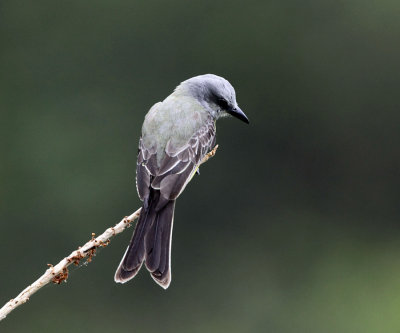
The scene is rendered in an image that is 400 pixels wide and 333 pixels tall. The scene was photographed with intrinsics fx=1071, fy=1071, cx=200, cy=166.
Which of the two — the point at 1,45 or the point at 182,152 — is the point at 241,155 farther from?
the point at 182,152

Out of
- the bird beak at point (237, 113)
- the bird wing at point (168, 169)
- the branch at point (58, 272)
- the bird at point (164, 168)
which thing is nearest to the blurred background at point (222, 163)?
the bird beak at point (237, 113)

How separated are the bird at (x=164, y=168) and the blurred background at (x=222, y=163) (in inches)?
436

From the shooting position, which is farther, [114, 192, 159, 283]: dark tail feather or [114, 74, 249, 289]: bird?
[114, 74, 249, 289]: bird

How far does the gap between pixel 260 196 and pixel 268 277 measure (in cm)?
229

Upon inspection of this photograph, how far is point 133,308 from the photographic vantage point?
60.1 ft

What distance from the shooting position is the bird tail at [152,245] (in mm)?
4977

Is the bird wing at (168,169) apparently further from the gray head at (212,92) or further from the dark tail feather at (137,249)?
the gray head at (212,92)

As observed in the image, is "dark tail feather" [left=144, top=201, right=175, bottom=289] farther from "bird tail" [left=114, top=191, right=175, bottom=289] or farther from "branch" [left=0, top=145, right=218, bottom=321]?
"branch" [left=0, top=145, right=218, bottom=321]

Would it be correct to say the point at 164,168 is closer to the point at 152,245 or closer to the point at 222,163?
the point at 152,245

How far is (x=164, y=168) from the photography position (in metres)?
5.64

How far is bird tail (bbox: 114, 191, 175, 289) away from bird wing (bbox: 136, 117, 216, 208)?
5 centimetres

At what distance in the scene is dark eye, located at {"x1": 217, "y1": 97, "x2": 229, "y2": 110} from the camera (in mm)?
6480

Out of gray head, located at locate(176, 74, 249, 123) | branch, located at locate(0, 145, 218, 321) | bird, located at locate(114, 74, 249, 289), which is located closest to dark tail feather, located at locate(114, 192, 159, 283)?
bird, located at locate(114, 74, 249, 289)

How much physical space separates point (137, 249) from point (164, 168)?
1.92 ft
